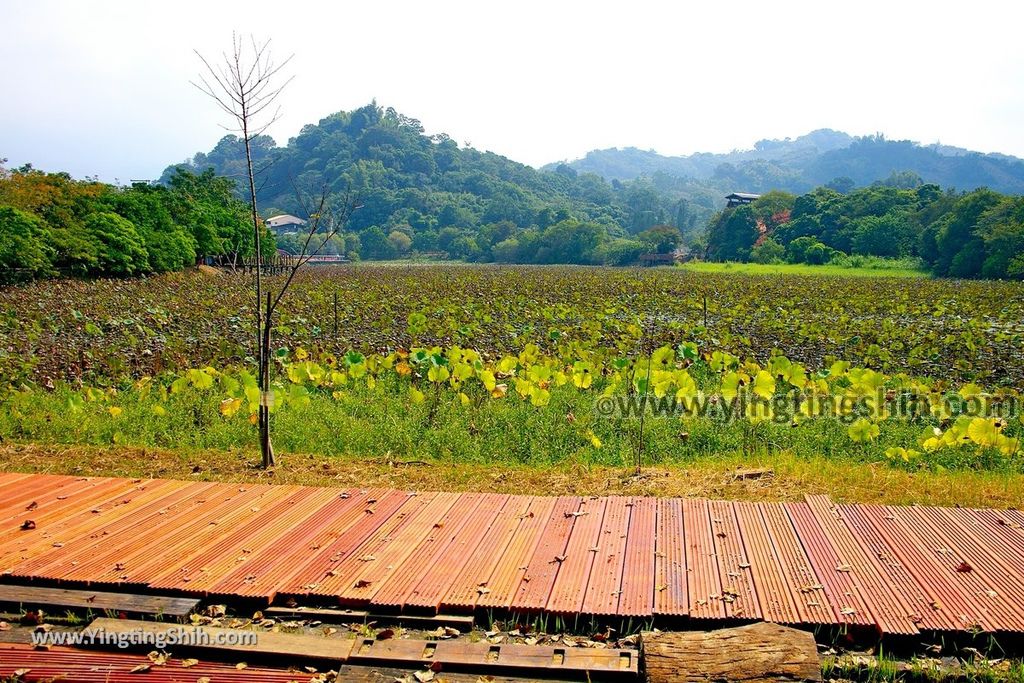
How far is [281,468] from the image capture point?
4.62 metres

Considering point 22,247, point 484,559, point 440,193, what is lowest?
point 484,559

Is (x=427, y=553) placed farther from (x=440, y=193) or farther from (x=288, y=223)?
(x=440, y=193)

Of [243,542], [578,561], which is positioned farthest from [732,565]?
[243,542]

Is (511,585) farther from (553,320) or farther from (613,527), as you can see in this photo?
(553,320)

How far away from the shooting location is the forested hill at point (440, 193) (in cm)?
7650

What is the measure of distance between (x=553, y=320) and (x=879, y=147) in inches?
7036

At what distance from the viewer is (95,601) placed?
2.67 metres

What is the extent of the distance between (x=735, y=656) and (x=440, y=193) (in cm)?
9271

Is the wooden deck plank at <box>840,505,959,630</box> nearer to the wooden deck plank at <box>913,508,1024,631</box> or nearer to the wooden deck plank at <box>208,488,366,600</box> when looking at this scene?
the wooden deck plank at <box>913,508,1024,631</box>

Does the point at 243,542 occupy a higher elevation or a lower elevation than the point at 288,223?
lower

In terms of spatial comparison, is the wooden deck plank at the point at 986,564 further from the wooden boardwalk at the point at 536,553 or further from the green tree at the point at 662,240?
the green tree at the point at 662,240

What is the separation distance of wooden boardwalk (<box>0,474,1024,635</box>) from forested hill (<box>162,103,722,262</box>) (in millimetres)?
60536

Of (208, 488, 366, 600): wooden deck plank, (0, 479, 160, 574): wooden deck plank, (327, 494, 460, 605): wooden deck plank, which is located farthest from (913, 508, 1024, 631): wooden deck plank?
(0, 479, 160, 574): wooden deck plank

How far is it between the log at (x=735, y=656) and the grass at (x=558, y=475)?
65.7 inches
